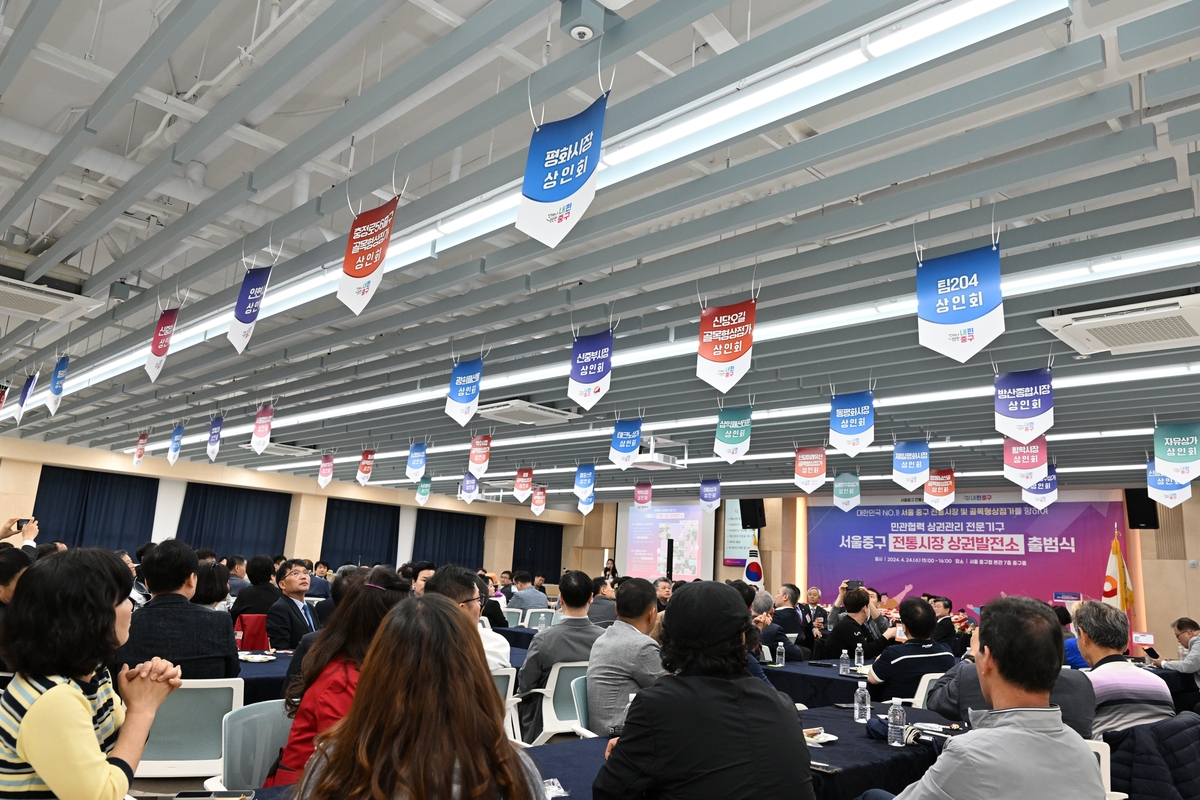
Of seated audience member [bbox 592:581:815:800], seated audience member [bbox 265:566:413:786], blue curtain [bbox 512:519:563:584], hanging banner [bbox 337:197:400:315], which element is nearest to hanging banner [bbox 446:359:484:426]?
hanging banner [bbox 337:197:400:315]

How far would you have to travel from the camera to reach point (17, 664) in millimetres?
1797

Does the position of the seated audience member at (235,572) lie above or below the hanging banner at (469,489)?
below

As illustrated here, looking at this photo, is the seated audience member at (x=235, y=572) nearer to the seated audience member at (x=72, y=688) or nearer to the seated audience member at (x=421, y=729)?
the seated audience member at (x=72, y=688)

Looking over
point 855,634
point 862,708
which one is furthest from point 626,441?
point 862,708

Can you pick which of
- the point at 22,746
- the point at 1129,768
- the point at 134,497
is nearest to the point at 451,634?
the point at 22,746

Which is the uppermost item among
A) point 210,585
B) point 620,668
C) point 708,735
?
point 210,585

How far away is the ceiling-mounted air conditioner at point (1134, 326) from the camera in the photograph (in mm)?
6434

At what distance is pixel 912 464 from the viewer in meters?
12.4

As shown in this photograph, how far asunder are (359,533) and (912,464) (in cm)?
1896

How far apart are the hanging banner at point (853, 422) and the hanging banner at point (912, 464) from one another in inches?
105

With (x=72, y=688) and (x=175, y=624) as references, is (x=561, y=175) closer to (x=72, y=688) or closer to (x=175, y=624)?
(x=175, y=624)

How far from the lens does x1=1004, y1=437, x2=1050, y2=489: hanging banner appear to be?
10.4m

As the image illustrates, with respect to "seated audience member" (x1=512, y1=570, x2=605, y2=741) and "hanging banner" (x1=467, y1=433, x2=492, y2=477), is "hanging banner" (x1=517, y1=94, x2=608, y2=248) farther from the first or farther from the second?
"hanging banner" (x1=467, y1=433, x2=492, y2=477)

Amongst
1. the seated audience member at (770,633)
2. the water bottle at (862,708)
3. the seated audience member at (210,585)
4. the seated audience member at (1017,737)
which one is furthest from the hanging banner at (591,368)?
the seated audience member at (1017,737)
